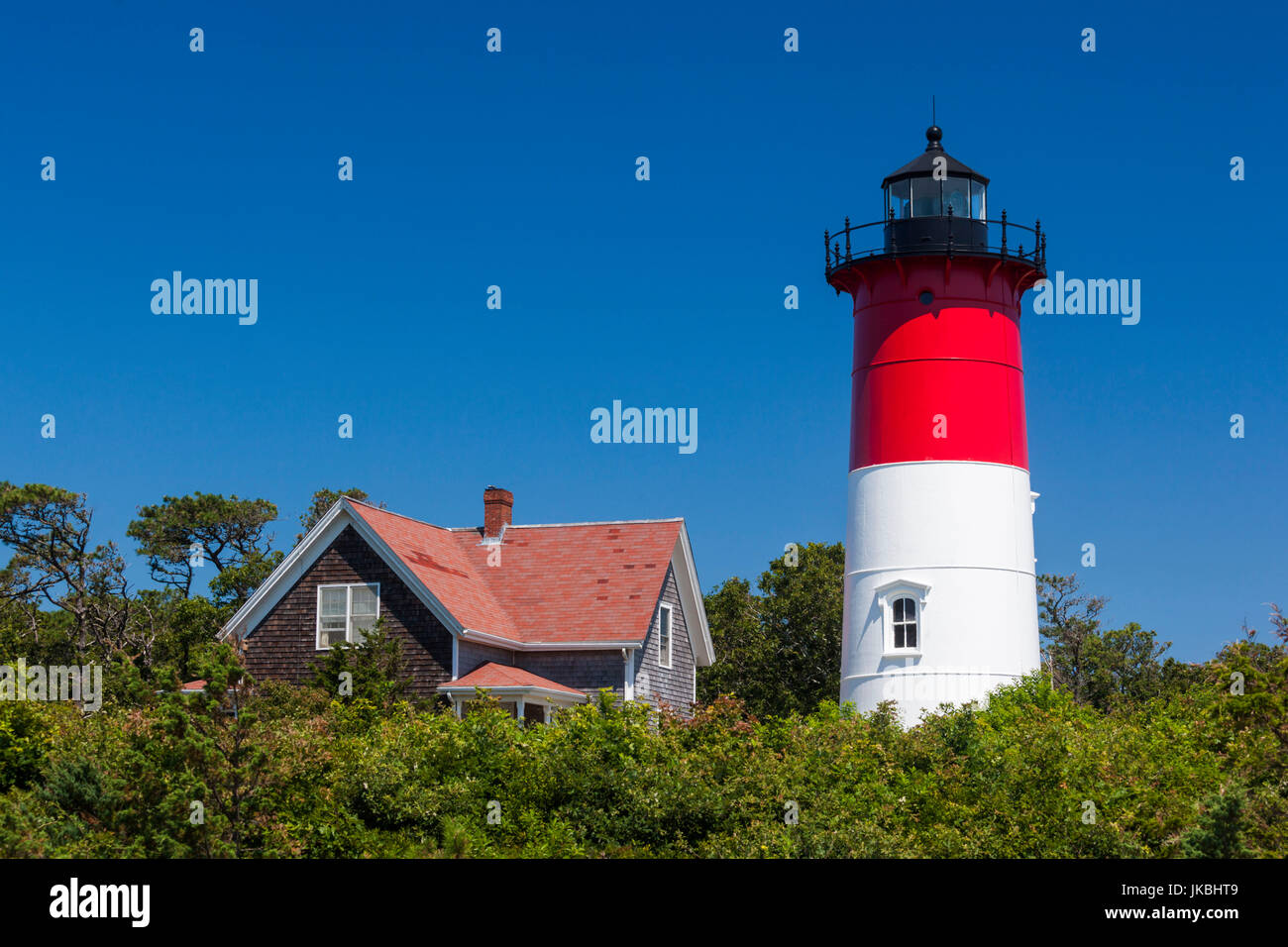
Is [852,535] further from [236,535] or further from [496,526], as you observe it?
[236,535]

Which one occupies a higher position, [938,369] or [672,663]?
[938,369]

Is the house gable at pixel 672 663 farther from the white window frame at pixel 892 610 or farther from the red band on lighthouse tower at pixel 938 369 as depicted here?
the red band on lighthouse tower at pixel 938 369

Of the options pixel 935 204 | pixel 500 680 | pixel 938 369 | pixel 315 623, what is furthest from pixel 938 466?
pixel 315 623

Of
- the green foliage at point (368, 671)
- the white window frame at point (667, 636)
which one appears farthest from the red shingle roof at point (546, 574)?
the green foliage at point (368, 671)

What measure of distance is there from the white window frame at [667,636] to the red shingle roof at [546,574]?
1009mm

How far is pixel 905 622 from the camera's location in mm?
30688

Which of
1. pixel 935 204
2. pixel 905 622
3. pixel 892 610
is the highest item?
pixel 935 204

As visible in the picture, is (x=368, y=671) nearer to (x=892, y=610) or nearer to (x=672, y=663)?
(x=672, y=663)

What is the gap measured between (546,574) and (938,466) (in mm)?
10239

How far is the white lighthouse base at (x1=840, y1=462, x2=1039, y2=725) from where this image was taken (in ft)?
98.9

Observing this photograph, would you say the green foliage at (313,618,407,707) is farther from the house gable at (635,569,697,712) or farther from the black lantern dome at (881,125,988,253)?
the black lantern dome at (881,125,988,253)

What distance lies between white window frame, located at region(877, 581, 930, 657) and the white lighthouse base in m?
0.02

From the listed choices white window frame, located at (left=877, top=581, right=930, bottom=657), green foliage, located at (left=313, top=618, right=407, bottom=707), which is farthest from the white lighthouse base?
green foliage, located at (left=313, top=618, right=407, bottom=707)

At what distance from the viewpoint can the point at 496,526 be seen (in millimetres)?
37906
